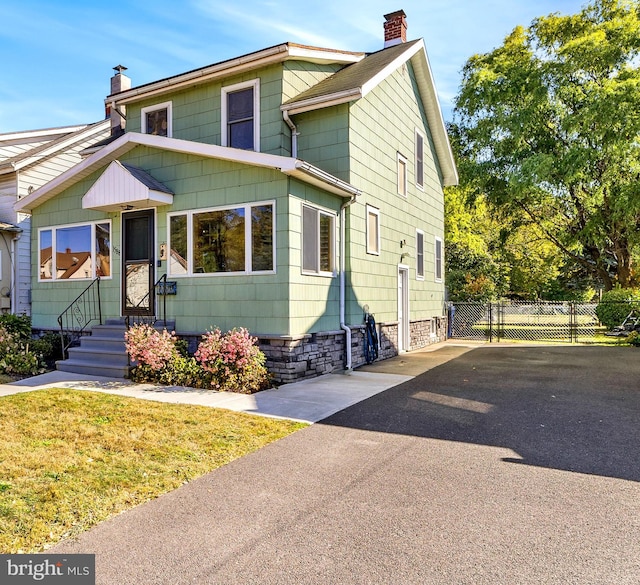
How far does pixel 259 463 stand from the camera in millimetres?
4570

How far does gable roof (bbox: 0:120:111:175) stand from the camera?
13664 mm

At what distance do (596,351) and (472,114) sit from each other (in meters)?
12.8

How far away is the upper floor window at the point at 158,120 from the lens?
11844mm

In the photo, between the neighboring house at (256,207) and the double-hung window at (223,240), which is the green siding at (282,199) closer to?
the neighboring house at (256,207)

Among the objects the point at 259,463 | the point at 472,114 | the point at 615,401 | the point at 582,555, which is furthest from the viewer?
the point at 472,114

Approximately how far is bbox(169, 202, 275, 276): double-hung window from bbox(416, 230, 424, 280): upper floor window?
7196mm

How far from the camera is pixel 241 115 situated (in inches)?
424

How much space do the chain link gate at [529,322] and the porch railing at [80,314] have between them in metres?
13.0

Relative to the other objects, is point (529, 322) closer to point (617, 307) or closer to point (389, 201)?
point (617, 307)

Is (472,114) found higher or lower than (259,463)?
higher

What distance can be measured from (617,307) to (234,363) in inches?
631

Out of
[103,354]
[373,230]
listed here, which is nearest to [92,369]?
[103,354]

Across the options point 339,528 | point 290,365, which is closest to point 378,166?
point 290,365

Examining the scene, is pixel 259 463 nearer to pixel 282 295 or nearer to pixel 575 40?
pixel 282 295
